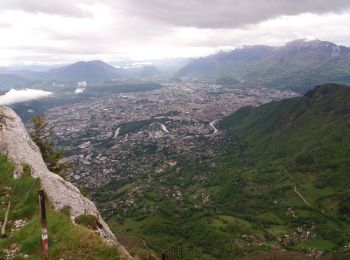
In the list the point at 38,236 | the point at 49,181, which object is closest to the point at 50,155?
the point at 49,181

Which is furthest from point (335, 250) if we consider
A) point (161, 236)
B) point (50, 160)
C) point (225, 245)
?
point (50, 160)

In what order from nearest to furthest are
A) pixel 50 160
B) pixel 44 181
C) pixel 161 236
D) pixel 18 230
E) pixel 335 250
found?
pixel 18 230
pixel 44 181
pixel 50 160
pixel 335 250
pixel 161 236

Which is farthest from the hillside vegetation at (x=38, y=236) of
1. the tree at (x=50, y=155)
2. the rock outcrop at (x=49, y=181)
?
the tree at (x=50, y=155)

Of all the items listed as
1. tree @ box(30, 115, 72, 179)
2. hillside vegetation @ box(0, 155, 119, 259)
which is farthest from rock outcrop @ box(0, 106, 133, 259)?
tree @ box(30, 115, 72, 179)

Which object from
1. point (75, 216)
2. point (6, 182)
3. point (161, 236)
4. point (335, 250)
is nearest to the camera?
point (75, 216)

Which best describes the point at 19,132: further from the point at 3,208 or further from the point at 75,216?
the point at 75,216

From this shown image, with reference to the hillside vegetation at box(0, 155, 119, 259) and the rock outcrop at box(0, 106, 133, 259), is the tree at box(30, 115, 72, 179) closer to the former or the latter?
the rock outcrop at box(0, 106, 133, 259)
